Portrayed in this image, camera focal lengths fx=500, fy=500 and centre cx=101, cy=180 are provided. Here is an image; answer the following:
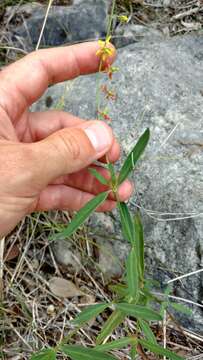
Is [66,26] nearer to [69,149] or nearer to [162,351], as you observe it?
[69,149]

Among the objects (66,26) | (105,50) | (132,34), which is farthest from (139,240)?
(66,26)

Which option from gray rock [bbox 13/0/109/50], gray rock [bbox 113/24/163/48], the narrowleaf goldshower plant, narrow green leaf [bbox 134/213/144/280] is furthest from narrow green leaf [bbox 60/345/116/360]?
gray rock [bbox 13/0/109/50]

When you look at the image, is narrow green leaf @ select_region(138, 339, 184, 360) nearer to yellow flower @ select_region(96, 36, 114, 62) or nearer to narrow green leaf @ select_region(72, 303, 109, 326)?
narrow green leaf @ select_region(72, 303, 109, 326)

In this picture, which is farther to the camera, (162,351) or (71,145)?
(71,145)

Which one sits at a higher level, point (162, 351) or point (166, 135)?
point (166, 135)

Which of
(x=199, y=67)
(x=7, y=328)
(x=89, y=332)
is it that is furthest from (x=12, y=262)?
(x=199, y=67)

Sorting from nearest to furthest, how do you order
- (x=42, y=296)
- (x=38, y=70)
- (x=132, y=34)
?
(x=38, y=70) → (x=42, y=296) → (x=132, y=34)

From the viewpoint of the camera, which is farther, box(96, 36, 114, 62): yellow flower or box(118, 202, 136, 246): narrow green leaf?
box(96, 36, 114, 62): yellow flower
